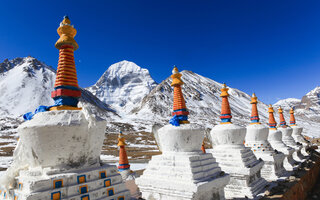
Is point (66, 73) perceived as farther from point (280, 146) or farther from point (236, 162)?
point (280, 146)

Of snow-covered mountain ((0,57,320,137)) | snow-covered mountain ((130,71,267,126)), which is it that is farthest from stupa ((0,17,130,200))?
snow-covered mountain ((130,71,267,126))

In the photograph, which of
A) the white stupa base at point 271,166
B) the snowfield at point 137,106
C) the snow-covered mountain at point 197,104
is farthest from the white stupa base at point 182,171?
the snow-covered mountain at point 197,104

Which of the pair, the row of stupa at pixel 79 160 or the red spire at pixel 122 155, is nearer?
the row of stupa at pixel 79 160

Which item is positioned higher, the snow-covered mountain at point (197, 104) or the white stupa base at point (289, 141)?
the snow-covered mountain at point (197, 104)

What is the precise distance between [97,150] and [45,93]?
273ft

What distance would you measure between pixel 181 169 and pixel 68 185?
3.06 metres

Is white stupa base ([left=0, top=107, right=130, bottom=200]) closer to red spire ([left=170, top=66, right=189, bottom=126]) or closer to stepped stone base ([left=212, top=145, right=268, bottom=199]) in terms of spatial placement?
red spire ([left=170, top=66, right=189, bottom=126])

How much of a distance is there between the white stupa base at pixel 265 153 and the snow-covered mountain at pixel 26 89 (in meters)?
59.6

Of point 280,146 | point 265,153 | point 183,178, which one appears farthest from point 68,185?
point 280,146

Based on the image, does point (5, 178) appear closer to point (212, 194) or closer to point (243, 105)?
point (212, 194)

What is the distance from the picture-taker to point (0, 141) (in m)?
36.3

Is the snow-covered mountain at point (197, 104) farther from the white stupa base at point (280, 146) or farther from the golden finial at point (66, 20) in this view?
the golden finial at point (66, 20)

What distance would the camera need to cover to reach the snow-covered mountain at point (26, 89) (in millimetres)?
69438

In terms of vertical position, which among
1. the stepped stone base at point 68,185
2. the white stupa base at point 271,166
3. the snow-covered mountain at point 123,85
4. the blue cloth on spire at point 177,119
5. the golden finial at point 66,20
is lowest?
the white stupa base at point 271,166
